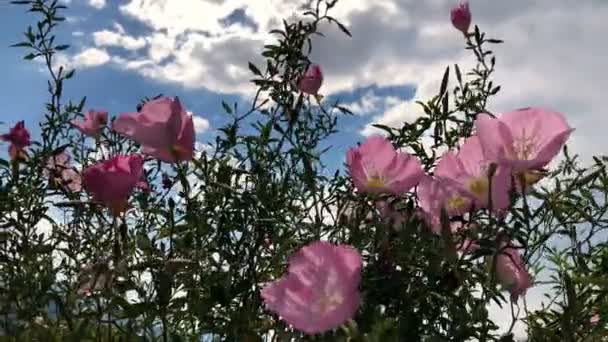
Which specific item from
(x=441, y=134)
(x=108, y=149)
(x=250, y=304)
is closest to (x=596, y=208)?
(x=441, y=134)

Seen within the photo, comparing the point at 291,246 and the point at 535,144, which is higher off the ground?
the point at 291,246

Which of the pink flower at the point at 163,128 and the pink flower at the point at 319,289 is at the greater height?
the pink flower at the point at 163,128

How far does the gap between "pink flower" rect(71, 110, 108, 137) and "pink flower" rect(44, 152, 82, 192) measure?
12 centimetres

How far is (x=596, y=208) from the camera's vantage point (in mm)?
2426

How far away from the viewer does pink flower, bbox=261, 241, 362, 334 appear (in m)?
1.25

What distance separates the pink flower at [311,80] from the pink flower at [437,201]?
0.77 meters

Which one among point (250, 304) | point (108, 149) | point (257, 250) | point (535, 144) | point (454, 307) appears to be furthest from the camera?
point (108, 149)

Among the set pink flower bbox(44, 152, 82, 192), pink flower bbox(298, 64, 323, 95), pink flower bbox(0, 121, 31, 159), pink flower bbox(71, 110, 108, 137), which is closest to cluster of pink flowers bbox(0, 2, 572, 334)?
pink flower bbox(298, 64, 323, 95)

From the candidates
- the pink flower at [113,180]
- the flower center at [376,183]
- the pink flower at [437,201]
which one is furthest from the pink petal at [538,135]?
the pink flower at [113,180]

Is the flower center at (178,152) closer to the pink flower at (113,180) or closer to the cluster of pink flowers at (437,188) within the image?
the pink flower at (113,180)

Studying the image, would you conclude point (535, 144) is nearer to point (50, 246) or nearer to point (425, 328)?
point (425, 328)

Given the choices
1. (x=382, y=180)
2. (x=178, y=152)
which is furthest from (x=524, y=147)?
(x=178, y=152)

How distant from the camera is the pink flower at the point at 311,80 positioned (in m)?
2.35

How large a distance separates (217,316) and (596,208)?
108 centimetres
